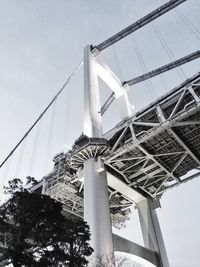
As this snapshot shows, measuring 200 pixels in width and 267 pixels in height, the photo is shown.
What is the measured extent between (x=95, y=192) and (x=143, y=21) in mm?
23183

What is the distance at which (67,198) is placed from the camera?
2942cm

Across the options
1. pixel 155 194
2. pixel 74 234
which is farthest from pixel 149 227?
pixel 74 234

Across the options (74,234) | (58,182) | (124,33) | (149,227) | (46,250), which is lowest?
(46,250)

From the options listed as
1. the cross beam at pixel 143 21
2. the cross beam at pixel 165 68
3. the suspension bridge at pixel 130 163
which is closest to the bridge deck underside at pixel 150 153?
the suspension bridge at pixel 130 163

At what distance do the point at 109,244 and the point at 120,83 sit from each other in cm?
2352

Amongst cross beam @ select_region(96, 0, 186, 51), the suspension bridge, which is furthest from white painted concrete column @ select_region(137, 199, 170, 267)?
cross beam @ select_region(96, 0, 186, 51)

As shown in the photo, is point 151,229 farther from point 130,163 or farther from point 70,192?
point 70,192

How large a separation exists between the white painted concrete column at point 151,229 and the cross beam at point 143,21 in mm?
20598

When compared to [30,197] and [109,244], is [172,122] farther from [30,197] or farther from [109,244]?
[30,197]

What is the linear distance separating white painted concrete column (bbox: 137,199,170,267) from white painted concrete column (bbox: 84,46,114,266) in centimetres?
794

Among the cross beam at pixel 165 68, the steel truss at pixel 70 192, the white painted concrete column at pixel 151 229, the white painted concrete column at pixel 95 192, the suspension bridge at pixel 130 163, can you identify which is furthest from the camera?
the cross beam at pixel 165 68

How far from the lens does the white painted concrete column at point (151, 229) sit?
2536cm

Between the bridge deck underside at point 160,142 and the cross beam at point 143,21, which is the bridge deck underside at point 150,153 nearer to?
the bridge deck underside at point 160,142

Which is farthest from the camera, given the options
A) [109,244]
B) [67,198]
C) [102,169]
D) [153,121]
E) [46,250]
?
[67,198]
